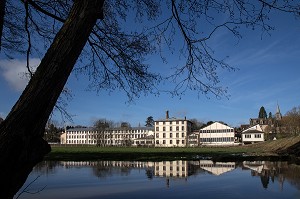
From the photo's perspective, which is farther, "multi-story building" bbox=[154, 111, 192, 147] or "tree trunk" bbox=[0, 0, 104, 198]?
"multi-story building" bbox=[154, 111, 192, 147]

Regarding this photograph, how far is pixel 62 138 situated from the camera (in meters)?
184

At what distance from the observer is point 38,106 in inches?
135

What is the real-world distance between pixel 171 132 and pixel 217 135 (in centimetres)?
2041

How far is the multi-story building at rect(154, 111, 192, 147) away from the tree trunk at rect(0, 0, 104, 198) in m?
129

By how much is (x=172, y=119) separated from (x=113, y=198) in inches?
5059

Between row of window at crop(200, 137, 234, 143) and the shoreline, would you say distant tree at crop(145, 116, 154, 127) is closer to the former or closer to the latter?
row of window at crop(200, 137, 234, 143)

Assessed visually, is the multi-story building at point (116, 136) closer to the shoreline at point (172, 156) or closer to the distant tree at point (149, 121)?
the distant tree at point (149, 121)

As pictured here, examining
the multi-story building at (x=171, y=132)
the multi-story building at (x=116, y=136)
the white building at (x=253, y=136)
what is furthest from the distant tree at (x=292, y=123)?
the multi-story building at (x=116, y=136)

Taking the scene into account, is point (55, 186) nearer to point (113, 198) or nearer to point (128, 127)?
point (113, 198)

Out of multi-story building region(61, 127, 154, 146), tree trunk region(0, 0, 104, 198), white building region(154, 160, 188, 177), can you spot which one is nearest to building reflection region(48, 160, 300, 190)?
white building region(154, 160, 188, 177)

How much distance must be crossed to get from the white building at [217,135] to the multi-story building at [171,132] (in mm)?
11558

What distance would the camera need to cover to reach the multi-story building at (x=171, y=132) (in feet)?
438

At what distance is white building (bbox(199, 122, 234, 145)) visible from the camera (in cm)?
11961

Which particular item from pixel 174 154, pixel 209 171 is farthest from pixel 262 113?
pixel 209 171
